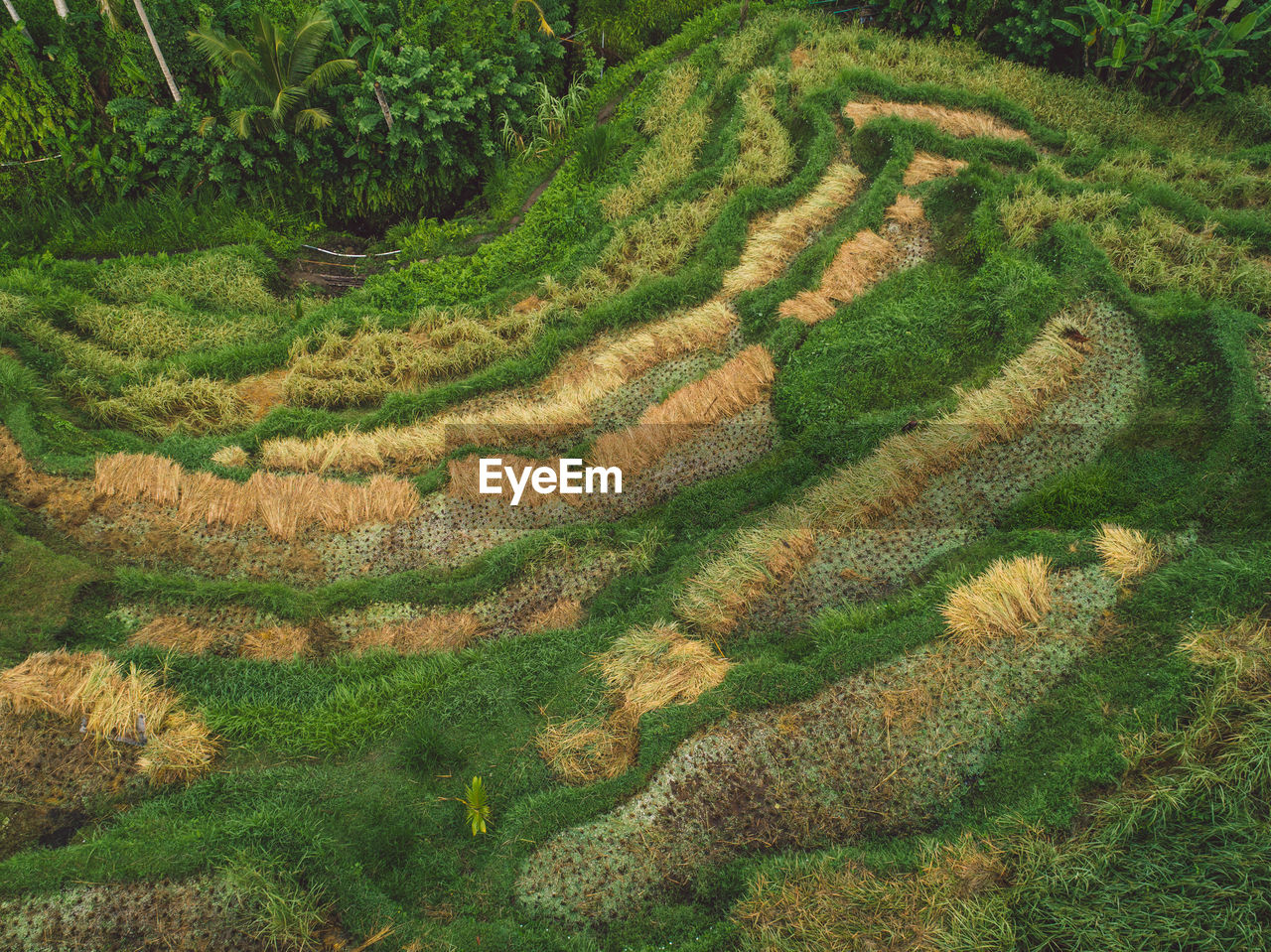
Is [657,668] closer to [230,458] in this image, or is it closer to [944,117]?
[230,458]

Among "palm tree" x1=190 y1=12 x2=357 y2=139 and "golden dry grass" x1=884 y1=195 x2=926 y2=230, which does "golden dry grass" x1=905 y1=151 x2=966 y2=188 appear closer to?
"golden dry grass" x1=884 y1=195 x2=926 y2=230

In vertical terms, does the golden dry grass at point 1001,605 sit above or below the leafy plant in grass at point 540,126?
below

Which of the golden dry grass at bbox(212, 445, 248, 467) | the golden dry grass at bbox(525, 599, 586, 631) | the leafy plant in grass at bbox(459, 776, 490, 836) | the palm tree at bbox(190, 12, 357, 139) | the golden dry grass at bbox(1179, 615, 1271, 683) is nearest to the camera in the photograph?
the golden dry grass at bbox(1179, 615, 1271, 683)

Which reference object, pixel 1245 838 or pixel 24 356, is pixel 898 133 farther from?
pixel 24 356

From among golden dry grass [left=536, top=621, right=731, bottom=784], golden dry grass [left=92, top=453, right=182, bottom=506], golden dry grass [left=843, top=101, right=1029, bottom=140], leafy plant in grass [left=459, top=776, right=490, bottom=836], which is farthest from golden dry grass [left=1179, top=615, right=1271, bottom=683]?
golden dry grass [left=92, top=453, right=182, bottom=506]

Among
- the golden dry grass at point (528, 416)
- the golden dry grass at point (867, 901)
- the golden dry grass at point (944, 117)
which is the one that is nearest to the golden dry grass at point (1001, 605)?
the golden dry grass at point (867, 901)

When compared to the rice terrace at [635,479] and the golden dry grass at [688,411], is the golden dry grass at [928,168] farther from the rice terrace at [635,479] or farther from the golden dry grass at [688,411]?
the golden dry grass at [688,411]

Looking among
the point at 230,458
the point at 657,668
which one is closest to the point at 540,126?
the point at 230,458
